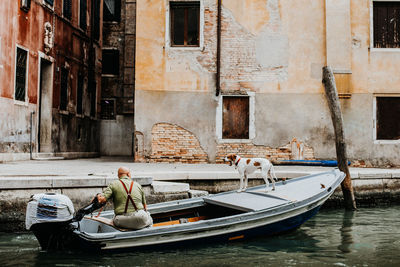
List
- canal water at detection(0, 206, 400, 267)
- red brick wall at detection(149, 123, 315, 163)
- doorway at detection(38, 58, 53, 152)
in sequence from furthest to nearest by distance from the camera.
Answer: doorway at detection(38, 58, 53, 152), red brick wall at detection(149, 123, 315, 163), canal water at detection(0, 206, 400, 267)

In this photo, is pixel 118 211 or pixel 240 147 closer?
pixel 118 211

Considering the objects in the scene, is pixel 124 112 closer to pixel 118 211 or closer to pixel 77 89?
pixel 77 89

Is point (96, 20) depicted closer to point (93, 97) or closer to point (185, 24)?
point (93, 97)

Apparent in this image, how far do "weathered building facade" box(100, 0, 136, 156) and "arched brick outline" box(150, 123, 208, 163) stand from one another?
351 inches

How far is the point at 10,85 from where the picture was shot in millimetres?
13211

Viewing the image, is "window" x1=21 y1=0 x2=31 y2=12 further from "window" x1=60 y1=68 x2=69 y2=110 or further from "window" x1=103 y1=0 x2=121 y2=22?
"window" x1=103 y1=0 x2=121 y2=22

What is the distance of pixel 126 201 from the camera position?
5.96 m

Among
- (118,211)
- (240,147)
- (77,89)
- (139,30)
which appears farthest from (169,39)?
(118,211)

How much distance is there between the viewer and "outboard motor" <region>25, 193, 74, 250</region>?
5.77 metres

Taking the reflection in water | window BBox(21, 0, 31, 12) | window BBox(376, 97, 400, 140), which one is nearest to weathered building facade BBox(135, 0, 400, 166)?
window BBox(376, 97, 400, 140)

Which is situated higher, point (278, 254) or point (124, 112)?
point (124, 112)

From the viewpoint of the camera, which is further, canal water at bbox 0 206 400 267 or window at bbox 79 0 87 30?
window at bbox 79 0 87 30

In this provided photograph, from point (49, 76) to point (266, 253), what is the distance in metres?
11.9

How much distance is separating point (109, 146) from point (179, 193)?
14.6 metres
